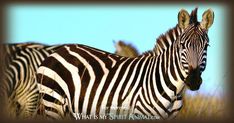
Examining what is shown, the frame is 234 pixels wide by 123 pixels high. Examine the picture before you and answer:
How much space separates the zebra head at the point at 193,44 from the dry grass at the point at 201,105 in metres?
0.15

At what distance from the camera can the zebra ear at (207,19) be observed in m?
4.61

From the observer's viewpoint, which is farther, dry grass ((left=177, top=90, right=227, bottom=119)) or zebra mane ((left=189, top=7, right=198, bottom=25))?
zebra mane ((left=189, top=7, right=198, bottom=25))

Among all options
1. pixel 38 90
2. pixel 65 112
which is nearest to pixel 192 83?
pixel 65 112

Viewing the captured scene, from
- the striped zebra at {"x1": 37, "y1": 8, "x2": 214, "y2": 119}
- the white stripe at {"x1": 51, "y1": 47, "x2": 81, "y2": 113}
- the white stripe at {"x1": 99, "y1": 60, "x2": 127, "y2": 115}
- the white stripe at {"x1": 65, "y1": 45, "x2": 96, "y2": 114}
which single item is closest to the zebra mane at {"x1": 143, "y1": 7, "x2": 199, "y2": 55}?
the striped zebra at {"x1": 37, "y1": 8, "x2": 214, "y2": 119}

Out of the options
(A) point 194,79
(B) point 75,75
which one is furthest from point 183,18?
(B) point 75,75

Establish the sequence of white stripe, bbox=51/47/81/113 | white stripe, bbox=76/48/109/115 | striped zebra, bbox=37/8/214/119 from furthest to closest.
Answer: white stripe, bbox=51/47/81/113, white stripe, bbox=76/48/109/115, striped zebra, bbox=37/8/214/119

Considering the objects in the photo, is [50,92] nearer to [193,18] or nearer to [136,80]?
[136,80]

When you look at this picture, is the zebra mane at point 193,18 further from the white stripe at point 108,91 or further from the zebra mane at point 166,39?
the white stripe at point 108,91

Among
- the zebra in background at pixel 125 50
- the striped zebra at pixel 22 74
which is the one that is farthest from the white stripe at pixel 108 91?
the striped zebra at pixel 22 74

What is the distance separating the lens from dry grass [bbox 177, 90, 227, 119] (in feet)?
14.9

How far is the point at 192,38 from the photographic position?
4.71 m

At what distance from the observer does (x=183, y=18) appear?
15.4 feet

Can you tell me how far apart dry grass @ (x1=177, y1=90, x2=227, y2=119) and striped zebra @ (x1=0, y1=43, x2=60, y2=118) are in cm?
115

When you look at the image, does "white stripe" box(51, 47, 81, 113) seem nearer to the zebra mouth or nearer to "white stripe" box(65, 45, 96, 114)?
"white stripe" box(65, 45, 96, 114)
